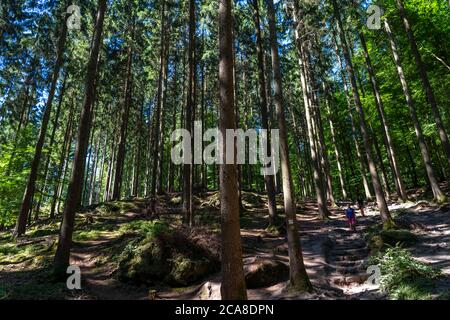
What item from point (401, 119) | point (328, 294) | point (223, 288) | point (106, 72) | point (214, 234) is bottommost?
point (328, 294)

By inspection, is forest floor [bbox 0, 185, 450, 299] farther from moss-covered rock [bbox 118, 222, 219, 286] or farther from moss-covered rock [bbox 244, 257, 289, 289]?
moss-covered rock [bbox 118, 222, 219, 286]

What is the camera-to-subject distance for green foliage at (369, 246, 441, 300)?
683cm

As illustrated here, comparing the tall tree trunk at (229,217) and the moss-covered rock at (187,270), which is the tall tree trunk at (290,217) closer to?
the tall tree trunk at (229,217)

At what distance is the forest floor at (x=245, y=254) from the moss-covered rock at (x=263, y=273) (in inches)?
4.9

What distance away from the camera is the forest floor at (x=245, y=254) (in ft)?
28.6

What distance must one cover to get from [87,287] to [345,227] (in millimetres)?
13257

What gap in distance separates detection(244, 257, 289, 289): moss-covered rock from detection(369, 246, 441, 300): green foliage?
2892 mm

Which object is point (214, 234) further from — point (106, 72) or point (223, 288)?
point (106, 72)

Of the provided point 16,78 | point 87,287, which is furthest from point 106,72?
point 87,287

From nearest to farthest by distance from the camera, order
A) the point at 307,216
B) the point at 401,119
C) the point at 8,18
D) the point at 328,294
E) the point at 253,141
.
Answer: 1. the point at 328,294
2. the point at 8,18
3. the point at 307,216
4. the point at 401,119
5. the point at 253,141

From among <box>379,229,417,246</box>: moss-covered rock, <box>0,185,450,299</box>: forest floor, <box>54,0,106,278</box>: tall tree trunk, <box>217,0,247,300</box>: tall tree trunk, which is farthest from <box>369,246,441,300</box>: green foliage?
<box>54,0,106,278</box>: tall tree trunk

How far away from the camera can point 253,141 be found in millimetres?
42719

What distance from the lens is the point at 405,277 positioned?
25.4ft

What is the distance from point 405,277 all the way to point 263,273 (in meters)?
3.82
